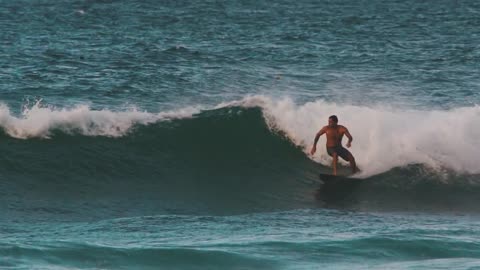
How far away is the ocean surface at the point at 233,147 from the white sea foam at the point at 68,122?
0.04 metres

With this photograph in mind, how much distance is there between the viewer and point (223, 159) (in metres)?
23.2

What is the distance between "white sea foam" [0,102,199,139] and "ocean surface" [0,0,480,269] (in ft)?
0.14

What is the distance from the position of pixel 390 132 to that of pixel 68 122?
666 cm

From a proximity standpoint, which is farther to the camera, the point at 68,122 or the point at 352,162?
the point at 68,122

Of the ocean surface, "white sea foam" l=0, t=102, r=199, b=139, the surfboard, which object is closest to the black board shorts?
the surfboard

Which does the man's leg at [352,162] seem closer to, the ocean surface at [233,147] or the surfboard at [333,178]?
the surfboard at [333,178]

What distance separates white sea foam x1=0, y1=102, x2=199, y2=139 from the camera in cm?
2330

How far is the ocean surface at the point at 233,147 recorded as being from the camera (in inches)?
591

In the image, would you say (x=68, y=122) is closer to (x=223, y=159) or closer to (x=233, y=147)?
(x=223, y=159)

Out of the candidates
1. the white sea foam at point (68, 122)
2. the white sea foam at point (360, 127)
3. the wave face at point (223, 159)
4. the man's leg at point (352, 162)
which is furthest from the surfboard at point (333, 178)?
the white sea foam at point (68, 122)

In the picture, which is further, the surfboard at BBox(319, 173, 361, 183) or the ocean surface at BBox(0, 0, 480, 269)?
the surfboard at BBox(319, 173, 361, 183)

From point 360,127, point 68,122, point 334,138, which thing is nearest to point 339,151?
point 334,138

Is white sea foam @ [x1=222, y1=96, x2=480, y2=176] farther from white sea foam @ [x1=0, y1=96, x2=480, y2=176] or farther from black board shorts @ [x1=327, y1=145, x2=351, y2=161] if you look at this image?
black board shorts @ [x1=327, y1=145, x2=351, y2=161]

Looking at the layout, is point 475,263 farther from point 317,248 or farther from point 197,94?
point 197,94
